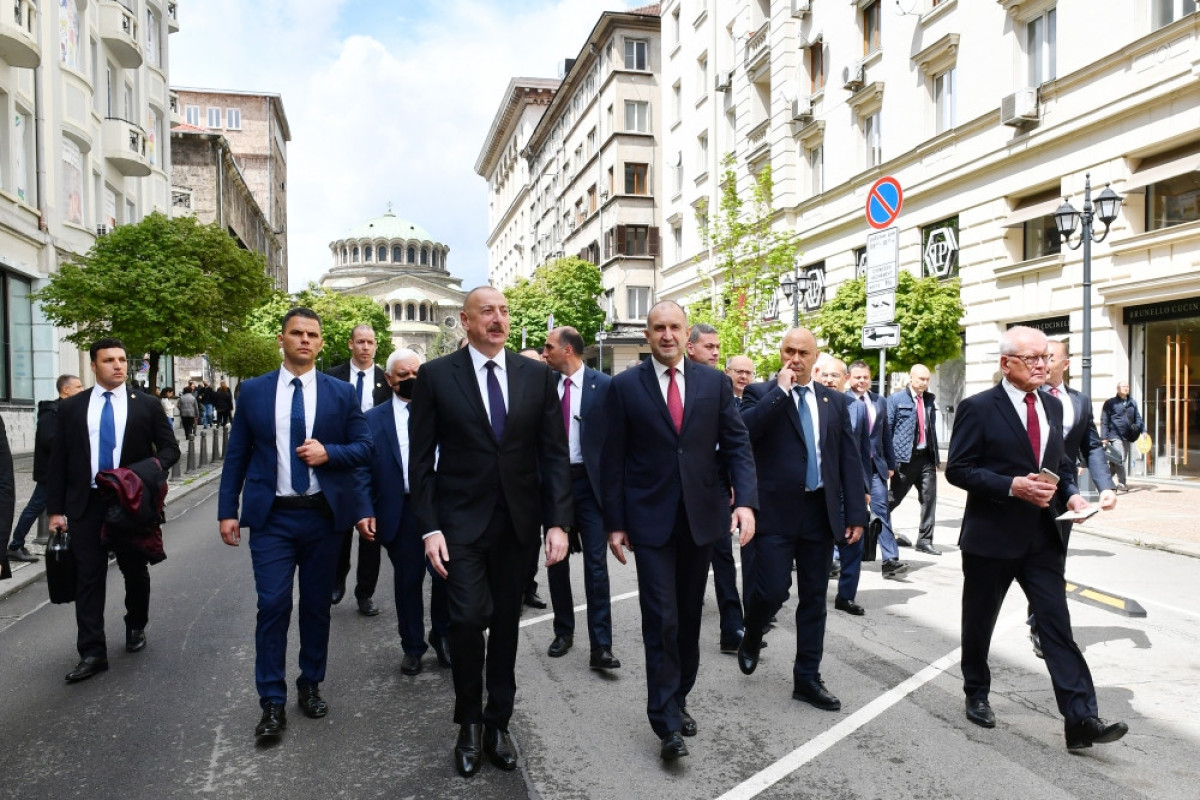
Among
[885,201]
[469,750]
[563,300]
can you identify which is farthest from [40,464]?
[563,300]

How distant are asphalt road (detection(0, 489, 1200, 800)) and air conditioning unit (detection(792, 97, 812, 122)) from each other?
931 inches

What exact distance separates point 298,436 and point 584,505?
207cm

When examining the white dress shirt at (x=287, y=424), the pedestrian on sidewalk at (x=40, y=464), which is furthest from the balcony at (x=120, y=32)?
the white dress shirt at (x=287, y=424)

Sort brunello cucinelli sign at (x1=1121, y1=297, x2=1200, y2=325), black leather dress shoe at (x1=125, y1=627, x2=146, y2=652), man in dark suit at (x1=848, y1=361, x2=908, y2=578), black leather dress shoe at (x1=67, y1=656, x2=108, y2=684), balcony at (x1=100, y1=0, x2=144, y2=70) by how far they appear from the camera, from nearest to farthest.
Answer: black leather dress shoe at (x1=67, y1=656, x2=108, y2=684)
black leather dress shoe at (x1=125, y1=627, x2=146, y2=652)
man in dark suit at (x1=848, y1=361, x2=908, y2=578)
brunello cucinelli sign at (x1=1121, y1=297, x2=1200, y2=325)
balcony at (x1=100, y1=0, x2=144, y2=70)

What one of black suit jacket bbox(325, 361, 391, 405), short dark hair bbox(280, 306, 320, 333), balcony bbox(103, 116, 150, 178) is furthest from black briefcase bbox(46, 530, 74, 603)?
balcony bbox(103, 116, 150, 178)

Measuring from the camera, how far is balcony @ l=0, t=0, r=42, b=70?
2130 centimetres

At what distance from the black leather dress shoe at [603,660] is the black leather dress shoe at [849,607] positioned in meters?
2.28

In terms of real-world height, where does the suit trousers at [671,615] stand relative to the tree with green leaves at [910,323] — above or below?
below

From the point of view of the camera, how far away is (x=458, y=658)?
4.27 m

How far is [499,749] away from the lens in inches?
167

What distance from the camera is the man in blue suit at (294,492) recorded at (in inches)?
189

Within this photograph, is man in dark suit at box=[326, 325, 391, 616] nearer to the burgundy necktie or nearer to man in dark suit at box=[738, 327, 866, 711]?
man in dark suit at box=[738, 327, 866, 711]

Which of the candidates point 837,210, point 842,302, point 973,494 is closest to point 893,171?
point 837,210

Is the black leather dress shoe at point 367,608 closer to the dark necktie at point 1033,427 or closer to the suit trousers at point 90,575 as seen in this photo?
the suit trousers at point 90,575
